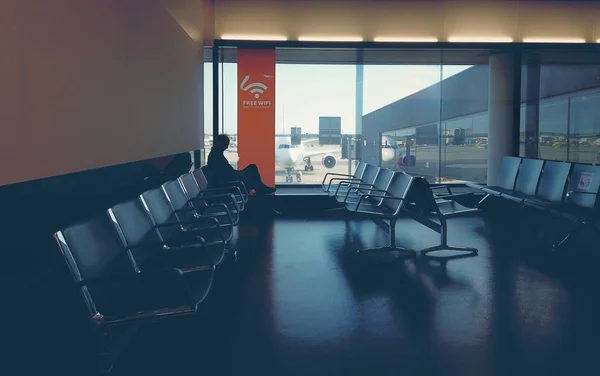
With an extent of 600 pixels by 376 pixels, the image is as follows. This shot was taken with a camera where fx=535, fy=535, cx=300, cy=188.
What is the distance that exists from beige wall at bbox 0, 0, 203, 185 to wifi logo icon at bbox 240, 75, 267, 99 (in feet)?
9.59

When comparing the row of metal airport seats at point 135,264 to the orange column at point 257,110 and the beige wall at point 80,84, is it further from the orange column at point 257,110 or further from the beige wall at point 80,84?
the orange column at point 257,110

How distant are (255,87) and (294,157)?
4.23 ft

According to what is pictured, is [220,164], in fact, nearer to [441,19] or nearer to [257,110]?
[257,110]

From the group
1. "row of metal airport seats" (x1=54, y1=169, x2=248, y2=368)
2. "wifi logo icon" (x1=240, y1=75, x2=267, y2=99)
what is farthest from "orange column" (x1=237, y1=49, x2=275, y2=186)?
"row of metal airport seats" (x1=54, y1=169, x2=248, y2=368)

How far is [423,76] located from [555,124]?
2.17 metres

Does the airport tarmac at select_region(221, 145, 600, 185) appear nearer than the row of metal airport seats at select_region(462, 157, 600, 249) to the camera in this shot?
No

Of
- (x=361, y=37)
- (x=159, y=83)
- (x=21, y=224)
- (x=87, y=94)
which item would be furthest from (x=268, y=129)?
(x=21, y=224)

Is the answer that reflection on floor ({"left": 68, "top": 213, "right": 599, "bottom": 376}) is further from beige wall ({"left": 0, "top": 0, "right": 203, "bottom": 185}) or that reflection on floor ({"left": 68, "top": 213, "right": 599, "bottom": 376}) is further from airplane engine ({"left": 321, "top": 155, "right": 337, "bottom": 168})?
airplane engine ({"left": 321, "top": 155, "right": 337, "bottom": 168})

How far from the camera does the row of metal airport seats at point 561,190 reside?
543 cm

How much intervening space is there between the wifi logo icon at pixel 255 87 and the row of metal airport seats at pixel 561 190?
150 inches

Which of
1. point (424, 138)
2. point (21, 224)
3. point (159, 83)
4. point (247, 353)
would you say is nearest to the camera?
point (21, 224)

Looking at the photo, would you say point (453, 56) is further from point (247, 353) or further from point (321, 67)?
point (247, 353)

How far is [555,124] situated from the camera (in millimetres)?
8289

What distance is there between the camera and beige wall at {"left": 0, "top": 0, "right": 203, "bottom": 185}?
2.18m
